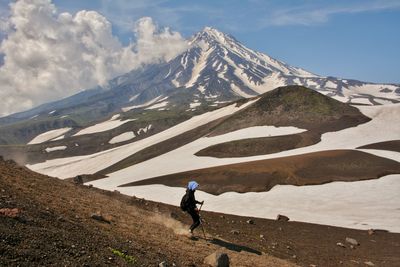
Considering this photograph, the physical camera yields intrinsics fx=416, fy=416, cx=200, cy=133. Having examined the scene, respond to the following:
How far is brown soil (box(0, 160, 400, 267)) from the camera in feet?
46.3

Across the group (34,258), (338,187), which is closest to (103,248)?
(34,258)

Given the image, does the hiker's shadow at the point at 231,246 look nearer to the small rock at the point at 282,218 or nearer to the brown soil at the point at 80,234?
the brown soil at the point at 80,234

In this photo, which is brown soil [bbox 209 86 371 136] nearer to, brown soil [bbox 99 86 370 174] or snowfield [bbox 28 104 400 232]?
brown soil [bbox 99 86 370 174]

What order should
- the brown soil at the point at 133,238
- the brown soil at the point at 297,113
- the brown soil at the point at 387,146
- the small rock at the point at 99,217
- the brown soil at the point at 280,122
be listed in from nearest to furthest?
1. the brown soil at the point at 133,238
2. the small rock at the point at 99,217
3. the brown soil at the point at 387,146
4. the brown soil at the point at 280,122
5. the brown soil at the point at 297,113

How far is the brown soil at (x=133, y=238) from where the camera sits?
46.3 ft

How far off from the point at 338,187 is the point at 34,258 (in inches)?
1886

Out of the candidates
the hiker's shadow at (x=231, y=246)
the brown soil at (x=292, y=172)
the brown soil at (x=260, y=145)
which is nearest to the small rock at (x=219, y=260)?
the hiker's shadow at (x=231, y=246)

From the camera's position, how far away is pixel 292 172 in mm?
62438

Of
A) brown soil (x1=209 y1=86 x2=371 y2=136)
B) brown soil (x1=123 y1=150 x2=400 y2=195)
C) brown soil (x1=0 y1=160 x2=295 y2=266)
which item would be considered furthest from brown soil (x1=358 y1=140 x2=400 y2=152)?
brown soil (x1=0 y1=160 x2=295 y2=266)

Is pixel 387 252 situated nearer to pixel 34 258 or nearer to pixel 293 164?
pixel 34 258

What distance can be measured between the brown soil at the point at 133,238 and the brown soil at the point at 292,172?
22237 mm

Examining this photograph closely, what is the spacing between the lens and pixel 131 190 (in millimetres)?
66438

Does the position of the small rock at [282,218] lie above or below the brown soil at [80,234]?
above

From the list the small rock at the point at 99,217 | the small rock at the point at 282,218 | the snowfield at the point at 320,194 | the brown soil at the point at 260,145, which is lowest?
the small rock at the point at 99,217
